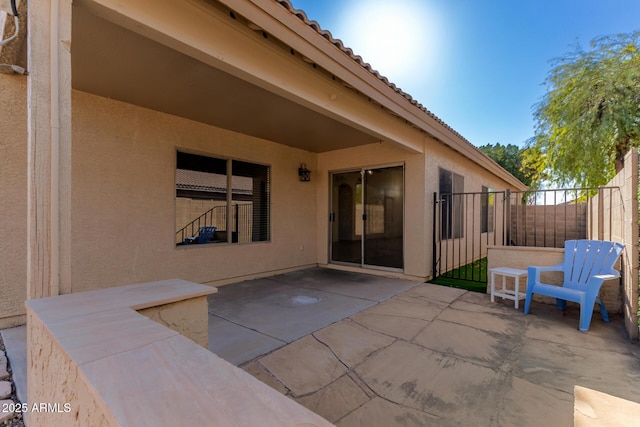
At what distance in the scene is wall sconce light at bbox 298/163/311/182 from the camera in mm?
6992

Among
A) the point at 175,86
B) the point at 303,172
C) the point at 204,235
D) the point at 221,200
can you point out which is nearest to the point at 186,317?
the point at 175,86

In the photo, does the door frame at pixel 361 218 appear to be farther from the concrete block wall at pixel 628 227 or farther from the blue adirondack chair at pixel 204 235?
the concrete block wall at pixel 628 227

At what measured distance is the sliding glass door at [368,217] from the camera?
633 cm

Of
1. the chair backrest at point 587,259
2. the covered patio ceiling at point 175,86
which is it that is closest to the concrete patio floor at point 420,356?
the chair backrest at point 587,259

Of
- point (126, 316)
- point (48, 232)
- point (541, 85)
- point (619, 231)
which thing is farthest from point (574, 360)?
point (541, 85)

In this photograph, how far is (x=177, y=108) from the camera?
4.55 metres

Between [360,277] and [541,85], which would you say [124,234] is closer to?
[360,277]

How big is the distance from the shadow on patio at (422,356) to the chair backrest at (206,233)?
121 cm

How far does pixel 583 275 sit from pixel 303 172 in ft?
17.6

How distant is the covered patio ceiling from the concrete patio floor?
297 centimetres

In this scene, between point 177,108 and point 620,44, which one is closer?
point 177,108

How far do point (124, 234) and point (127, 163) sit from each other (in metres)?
1.07

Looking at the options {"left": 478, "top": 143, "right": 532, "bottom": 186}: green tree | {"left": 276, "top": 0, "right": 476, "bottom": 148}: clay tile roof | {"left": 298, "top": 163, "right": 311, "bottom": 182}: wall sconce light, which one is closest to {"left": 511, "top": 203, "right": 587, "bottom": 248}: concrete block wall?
{"left": 276, "top": 0, "right": 476, "bottom": 148}: clay tile roof

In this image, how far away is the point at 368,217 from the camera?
662cm
